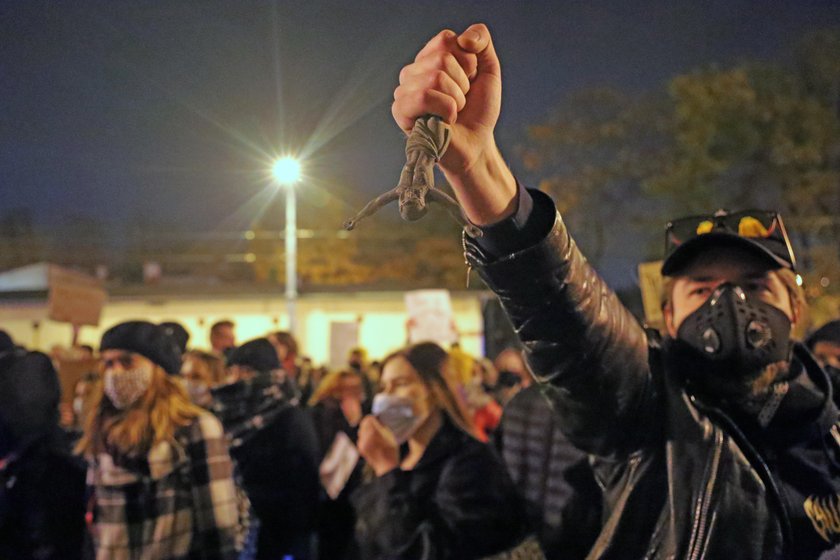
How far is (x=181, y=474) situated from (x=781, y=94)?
23201 millimetres

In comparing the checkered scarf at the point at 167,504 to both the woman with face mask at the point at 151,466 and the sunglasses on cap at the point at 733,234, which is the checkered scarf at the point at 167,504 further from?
the sunglasses on cap at the point at 733,234

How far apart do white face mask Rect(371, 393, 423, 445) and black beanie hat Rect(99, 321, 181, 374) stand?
109 centimetres

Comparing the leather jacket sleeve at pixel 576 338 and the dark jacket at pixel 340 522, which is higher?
the leather jacket sleeve at pixel 576 338

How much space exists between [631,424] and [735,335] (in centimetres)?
40

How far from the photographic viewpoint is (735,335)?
2.15m

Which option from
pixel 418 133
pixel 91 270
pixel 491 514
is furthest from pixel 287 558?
pixel 91 270

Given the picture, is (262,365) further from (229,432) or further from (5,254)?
(5,254)

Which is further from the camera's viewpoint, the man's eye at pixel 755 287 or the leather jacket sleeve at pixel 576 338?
the man's eye at pixel 755 287

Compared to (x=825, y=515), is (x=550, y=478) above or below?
below

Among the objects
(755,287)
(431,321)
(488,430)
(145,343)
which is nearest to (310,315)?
(431,321)

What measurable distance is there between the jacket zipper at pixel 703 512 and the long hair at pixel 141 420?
2.75m

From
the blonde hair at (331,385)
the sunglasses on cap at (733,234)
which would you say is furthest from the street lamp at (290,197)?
the blonde hair at (331,385)

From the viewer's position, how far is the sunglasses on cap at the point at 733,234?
2316 millimetres

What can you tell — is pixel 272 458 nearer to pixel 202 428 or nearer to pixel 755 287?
pixel 202 428
